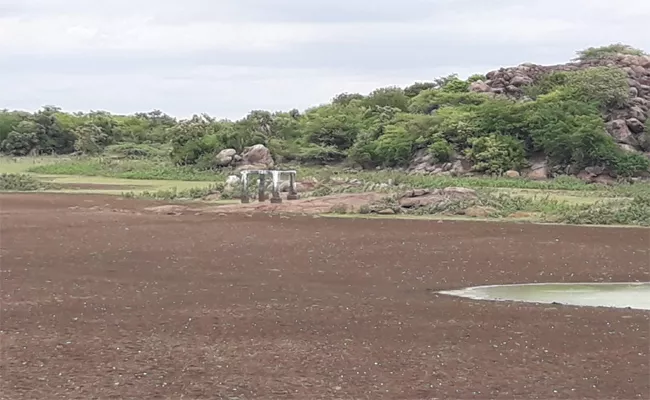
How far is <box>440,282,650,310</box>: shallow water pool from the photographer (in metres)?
15.1

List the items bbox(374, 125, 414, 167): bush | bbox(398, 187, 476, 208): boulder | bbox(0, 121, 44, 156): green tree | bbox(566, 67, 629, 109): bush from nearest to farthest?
bbox(398, 187, 476, 208): boulder, bbox(566, 67, 629, 109): bush, bbox(374, 125, 414, 167): bush, bbox(0, 121, 44, 156): green tree

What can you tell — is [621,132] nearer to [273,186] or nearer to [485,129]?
[485,129]

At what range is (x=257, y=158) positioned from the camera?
196 feet

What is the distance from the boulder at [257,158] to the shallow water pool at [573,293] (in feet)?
137

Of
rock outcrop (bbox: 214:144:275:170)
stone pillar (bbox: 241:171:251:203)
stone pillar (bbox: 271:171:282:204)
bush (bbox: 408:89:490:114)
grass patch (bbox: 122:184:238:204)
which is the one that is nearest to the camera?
stone pillar (bbox: 271:171:282:204)

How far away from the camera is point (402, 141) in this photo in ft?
189

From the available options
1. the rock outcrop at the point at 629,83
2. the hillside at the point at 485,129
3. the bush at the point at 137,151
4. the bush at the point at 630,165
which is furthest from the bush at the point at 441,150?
the bush at the point at 137,151

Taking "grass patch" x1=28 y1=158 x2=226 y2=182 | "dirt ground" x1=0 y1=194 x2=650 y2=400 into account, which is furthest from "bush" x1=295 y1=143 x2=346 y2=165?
"dirt ground" x1=0 y1=194 x2=650 y2=400

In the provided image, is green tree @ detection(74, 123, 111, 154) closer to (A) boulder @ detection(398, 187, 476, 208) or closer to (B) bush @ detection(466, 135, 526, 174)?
(B) bush @ detection(466, 135, 526, 174)

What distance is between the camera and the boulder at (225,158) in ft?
196

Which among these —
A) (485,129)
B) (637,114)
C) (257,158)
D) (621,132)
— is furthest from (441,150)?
(257,158)

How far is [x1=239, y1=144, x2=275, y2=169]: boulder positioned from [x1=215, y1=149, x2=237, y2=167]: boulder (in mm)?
716

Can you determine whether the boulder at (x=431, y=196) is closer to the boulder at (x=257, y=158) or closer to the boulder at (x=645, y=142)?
the boulder at (x=645, y=142)

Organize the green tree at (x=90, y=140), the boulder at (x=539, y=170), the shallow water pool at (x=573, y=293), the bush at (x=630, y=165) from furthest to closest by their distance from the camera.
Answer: the green tree at (x=90, y=140), the boulder at (x=539, y=170), the bush at (x=630, y=165), the shallow water pool at (x=573, y=293)
